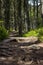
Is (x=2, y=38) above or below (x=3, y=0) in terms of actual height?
below

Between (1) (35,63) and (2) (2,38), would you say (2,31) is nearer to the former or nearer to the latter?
(2) (2,38)

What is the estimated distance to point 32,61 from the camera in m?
5.90

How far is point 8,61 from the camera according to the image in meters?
5.97

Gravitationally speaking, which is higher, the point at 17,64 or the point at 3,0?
the point at 3,0

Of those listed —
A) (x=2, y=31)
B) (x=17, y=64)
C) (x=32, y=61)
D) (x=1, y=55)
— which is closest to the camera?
(x=17, y=64)

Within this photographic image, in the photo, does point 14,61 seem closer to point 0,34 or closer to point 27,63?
point 27,63

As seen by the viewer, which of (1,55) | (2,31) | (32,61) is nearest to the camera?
(32,61)

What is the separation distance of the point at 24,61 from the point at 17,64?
46 centimetres

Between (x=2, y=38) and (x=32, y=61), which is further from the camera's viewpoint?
(x=2, y=38)

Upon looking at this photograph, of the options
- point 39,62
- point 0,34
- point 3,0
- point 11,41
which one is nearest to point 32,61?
point 39,62

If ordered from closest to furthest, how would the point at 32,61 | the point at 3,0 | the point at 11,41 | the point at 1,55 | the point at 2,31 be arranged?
the point at 32,61 → the point at 1,55 → the point at 11,41 → the point at 2,31 → the point at 3,0

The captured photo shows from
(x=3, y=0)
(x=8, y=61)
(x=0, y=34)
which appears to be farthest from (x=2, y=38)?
(x=3, y=0)

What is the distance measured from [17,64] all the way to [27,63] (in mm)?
319

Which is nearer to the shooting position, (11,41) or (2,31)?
(11,41)
